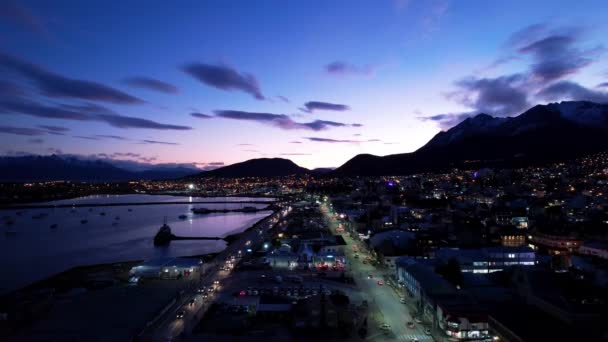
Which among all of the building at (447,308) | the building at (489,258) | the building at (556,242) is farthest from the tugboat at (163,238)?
the building at (556,242)

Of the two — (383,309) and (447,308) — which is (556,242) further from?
(447,308)

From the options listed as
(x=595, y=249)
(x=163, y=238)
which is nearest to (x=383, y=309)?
(x=595, y=249)

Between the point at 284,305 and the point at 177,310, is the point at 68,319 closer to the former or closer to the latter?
the point at 177,310

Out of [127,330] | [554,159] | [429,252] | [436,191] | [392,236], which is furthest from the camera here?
[554,159]

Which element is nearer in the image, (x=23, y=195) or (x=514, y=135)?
(x=23, y=195)

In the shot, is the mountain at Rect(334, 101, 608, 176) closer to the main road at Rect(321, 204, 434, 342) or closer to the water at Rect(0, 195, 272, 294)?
the water at Rect(0, 195, 272, 294)

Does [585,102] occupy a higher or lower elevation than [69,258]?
higher

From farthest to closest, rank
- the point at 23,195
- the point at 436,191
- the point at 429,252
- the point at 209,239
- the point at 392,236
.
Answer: the point at 23,195 < the point at 436,191 < the point at 209,239 < the point at 392,236 < the point at 429,252

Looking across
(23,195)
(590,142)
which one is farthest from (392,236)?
(590,142)
